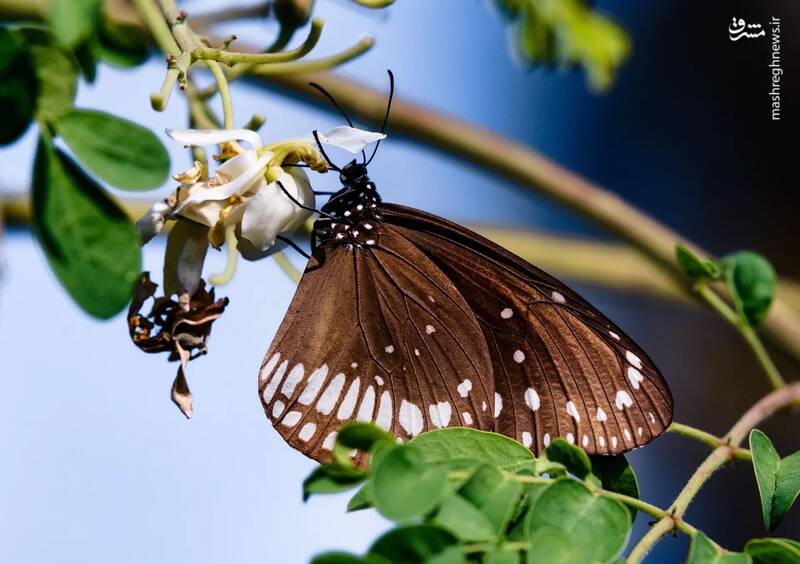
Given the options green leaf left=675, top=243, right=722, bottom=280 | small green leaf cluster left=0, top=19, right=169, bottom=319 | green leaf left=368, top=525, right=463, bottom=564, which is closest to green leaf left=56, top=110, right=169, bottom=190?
small green leaf cluster left=0, top=19, right=169, bottom=319

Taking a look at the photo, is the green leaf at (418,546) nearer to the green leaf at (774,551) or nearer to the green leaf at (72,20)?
the green leaf at (774,551)

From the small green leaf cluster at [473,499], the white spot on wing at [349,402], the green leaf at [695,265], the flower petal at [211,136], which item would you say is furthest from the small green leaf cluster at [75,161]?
the green leaf at [695,265]

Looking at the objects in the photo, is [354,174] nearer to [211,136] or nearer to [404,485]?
[211,136]

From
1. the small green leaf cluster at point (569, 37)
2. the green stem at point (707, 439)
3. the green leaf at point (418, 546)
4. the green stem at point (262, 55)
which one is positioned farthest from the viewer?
the small green leaf cluster at point (569, 37)

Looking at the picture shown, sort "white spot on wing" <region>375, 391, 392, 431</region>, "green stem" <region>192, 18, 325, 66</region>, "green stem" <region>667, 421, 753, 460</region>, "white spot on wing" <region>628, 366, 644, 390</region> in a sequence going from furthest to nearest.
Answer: "white spot on wing" <region>375, 391, 392, 431</region> < "white spot on wing" <region>628, 366, 644, 390</region> < "green stem" <region>667, 421, 753, 460</region> < "green stem" <region>192, 18, 325, 66</region>

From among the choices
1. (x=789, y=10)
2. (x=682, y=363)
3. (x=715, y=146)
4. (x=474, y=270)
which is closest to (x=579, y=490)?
(x=474, y=270)

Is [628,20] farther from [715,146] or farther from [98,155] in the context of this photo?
[98,155]

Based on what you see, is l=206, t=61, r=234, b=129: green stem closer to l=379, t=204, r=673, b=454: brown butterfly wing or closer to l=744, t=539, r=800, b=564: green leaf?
l=379, t=204, r=673, b=454: brown butterfly wing
